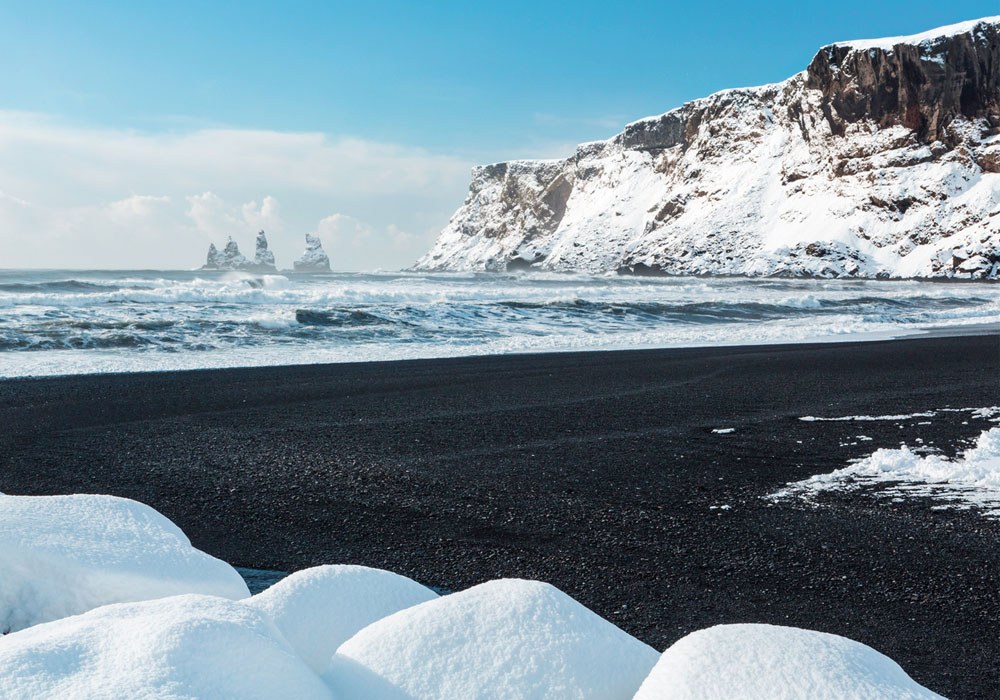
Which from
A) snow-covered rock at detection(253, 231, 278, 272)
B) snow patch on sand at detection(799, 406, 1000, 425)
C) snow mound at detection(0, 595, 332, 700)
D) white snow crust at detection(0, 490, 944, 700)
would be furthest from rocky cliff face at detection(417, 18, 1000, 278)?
snow-covered rock at detection(253, 231, 278, 272)

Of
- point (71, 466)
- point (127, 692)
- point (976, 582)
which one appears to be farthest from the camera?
point (71, 466)

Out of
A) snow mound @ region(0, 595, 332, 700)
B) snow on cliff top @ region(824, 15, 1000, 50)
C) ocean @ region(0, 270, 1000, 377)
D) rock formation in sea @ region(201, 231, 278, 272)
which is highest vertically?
snow on cliff top @ region(824, 15, 1000, 50)

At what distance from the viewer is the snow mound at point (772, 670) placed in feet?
4.69

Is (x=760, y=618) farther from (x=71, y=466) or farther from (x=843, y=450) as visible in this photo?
(x=71, y=466)

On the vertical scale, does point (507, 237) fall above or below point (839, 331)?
above

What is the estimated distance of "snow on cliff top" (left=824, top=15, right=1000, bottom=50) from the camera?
73500mm

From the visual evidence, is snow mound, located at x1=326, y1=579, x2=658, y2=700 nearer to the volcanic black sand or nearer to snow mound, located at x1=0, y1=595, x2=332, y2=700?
snow mound, located at x1=0, y1=595, x2=332, y2=700

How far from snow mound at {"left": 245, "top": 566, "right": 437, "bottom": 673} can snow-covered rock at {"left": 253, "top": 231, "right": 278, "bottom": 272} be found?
201525mm

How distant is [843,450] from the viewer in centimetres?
575

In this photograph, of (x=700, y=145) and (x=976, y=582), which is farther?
(x=700, y=145)

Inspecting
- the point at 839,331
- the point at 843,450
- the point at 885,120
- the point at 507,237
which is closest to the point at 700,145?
the point at 885,120

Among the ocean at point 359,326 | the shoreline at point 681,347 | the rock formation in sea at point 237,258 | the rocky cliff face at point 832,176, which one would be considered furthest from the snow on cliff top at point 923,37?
the rock formation in sea at point 237,258

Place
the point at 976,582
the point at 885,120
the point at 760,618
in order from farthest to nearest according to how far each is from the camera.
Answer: the point at 885,120 < the point at 976,582 < the point at 760,618

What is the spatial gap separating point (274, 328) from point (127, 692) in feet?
49.2
